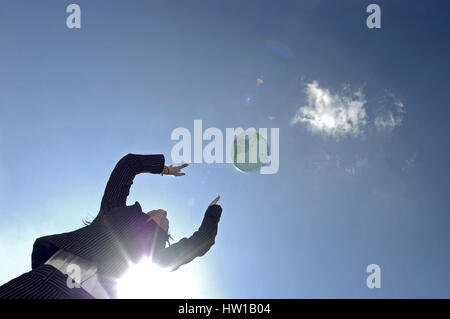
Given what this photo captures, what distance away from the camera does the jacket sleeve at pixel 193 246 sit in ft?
13.5

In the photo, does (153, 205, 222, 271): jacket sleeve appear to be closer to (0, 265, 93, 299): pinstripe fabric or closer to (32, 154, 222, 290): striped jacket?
(32, 154, 222, 290): striped jacket

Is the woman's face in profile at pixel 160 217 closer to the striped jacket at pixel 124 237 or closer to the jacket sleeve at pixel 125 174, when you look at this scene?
the striped jacket at pixel 124 237

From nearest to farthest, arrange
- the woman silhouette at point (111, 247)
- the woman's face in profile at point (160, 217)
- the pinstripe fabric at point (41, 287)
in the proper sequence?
the pinstripe fabric at point (41, 287) < the woman silhouette at point (111, 247) < the woman's face in profile at point (160, 217)

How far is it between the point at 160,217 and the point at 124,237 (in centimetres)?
101

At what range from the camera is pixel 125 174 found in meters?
4.34

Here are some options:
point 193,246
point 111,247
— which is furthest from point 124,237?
point 193,246

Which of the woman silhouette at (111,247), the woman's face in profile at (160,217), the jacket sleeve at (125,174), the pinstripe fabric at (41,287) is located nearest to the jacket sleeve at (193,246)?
the woman silhouette at (111,247)

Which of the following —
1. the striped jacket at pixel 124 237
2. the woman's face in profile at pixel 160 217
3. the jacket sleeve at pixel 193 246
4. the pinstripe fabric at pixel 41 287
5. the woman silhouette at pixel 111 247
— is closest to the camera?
the pinstripe fabric at pixel 41 287

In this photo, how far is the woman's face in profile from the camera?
446cm

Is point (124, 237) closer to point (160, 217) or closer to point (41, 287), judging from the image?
point (160, 217)
